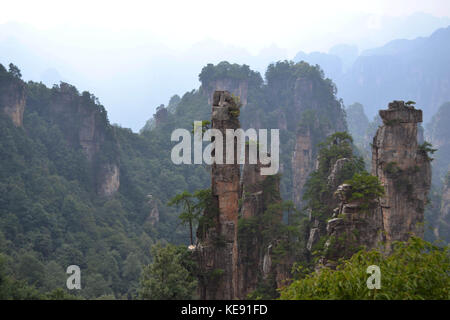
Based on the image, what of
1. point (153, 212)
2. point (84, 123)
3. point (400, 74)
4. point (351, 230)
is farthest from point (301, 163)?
point (400, 74)

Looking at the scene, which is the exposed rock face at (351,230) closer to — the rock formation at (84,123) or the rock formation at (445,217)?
the rock formation at (84,123)

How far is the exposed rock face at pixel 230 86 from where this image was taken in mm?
73312

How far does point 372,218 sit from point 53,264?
25361 mm

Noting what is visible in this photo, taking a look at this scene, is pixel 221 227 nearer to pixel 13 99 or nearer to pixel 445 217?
pixel 13 99

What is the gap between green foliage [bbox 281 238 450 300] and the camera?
285 inches

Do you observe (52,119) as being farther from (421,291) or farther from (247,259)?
(421,291)

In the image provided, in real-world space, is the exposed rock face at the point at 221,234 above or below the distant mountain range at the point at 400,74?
below

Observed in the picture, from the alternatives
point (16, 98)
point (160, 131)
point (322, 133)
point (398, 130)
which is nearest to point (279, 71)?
point (322, 133)

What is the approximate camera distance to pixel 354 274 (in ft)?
26.1

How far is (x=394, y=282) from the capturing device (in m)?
7.43

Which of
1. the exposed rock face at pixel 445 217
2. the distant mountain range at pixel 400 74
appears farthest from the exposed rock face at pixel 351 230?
the distant mountain range at pixel 400 74

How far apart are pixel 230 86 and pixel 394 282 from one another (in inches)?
2685

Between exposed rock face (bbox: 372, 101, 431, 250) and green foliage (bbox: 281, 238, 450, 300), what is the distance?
14717mm

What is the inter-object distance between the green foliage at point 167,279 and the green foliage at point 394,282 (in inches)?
325
